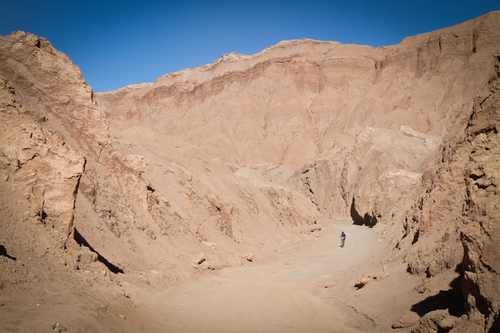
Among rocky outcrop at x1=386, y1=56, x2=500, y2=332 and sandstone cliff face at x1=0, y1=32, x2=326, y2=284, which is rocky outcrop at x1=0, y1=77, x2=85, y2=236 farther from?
rocky outcrop at x1=386, y1=56, x2=500, y2=332

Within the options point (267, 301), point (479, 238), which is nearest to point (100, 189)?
point (267, 301)

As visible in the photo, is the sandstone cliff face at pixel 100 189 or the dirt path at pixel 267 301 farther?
the sandstone cliff face at pixel 100 189

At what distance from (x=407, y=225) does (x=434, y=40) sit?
2527 inches

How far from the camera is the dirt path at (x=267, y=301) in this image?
7.18 m

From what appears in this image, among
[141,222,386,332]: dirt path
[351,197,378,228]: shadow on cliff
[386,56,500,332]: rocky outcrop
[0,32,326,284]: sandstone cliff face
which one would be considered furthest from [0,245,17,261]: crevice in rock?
[351,197,378,228]: shadow on cliff

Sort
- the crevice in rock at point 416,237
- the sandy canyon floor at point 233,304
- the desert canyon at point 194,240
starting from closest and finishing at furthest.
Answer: the sandy canyon floor at point 233,304, the desert canyon at point 194,240, the crevice in rock at point 416,237

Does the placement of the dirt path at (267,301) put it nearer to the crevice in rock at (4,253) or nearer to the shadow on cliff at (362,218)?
the crevice in rock at (4,253)

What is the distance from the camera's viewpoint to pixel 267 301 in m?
9.45

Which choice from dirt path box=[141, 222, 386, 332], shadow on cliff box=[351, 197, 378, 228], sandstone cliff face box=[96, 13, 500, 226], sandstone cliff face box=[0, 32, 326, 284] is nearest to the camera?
dirt path box=[141, 222, 386, 332]

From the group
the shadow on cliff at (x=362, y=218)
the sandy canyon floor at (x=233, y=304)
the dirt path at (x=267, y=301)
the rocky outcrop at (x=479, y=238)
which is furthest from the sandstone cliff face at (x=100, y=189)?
the shadow on cliff at (x=362, y=218)

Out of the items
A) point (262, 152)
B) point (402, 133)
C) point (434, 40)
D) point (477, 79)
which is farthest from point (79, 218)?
point (434, 40)

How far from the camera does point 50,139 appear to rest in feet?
27.1

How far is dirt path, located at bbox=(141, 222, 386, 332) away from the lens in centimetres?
718

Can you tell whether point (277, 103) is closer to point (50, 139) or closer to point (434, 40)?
point (434, 40)
